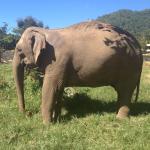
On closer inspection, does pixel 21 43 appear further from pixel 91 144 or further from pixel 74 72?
pixel 91 144

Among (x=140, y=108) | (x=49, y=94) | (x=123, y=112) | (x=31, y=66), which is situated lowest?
(x=140, y=108)

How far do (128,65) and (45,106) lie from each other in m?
1.81

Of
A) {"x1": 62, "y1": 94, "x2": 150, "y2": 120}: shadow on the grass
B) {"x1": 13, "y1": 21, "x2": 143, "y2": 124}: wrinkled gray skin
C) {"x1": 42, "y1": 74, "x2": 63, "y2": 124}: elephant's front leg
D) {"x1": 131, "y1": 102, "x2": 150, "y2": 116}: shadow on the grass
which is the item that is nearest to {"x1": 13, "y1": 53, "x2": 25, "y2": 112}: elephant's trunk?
{"x1": 13, "y1": 21, "x2": 143, "y2": 124}: wrinkled gray skin

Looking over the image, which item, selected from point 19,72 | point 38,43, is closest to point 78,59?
point 38,43

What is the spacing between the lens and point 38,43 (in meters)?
8.84

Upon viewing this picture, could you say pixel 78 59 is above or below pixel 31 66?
above

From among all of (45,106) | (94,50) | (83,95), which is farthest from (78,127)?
(83,95)

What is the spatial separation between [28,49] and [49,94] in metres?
0.95

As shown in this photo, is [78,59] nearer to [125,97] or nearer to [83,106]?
[125,97]

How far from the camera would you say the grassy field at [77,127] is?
724 centimetres

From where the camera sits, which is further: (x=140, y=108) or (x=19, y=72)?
(x=140, y=108)

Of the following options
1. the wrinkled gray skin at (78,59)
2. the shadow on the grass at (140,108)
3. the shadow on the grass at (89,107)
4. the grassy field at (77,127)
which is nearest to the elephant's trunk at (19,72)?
the wrinkled gray skin at (78,59)

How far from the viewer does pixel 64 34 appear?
29.7 ft

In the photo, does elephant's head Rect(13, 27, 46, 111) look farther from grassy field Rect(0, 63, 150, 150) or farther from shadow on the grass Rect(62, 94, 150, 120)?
shadow on the grass Rect(62, 94, 150, 120)
